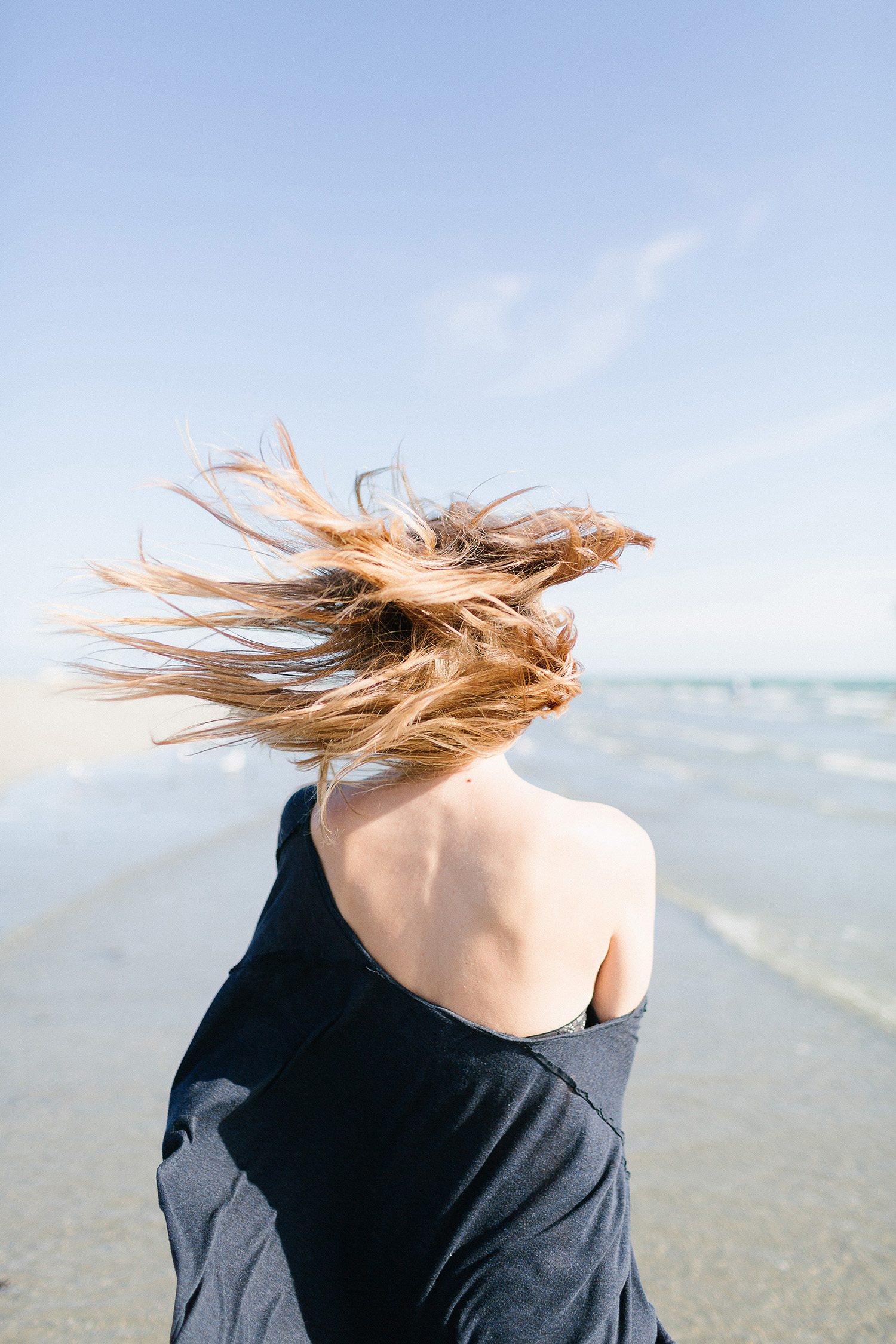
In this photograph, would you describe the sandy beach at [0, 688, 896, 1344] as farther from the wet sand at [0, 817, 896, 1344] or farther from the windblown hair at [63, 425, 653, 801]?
the windblown hair at [63, 425, 653, 801]

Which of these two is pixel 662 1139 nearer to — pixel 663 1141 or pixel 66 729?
pixel 663 1141

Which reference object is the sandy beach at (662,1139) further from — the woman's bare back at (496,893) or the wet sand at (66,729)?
the wet sand at (66,729)

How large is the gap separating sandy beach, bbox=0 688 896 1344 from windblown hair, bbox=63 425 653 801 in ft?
6.83

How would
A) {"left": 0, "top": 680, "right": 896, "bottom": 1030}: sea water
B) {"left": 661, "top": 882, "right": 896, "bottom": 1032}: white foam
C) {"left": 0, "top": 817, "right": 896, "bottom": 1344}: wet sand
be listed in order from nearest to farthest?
{"left": 0, "top": 817, "right": 896, "bottom": 1344}: wet sand < {"left": 661, "top": 882, "right": 896, "bottom": 1032}: white foam < {"left": 0, "top": 680, "right": 896, "bottom": 1030}: sea water

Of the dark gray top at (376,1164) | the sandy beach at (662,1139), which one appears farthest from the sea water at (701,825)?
the sandy beach at (662,1139)

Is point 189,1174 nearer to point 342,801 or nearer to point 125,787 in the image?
point 342,801

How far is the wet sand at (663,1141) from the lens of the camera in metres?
2.62

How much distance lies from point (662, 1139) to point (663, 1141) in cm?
1

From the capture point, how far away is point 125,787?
11602 mm

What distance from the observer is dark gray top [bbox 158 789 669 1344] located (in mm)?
1446

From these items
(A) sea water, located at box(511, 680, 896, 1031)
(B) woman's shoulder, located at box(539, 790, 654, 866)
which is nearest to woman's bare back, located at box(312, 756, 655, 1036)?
(B) woman's shoulder, located at box(539, 790, 654, 866)

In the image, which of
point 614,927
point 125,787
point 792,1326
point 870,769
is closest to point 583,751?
point 870,769

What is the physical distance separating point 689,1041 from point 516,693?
3569 millimetres

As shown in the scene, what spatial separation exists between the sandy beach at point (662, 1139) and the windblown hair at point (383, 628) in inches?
82.0
